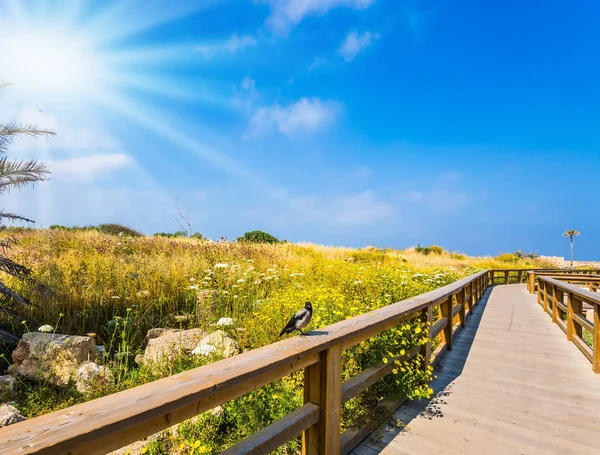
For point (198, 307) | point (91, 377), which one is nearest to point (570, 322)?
point (198, 307)

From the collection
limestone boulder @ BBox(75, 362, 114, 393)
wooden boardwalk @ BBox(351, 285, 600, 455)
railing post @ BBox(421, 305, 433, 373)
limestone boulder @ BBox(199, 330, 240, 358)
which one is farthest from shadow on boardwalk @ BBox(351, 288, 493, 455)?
limestone boulder @ BBox(75, 362, 114, 393)

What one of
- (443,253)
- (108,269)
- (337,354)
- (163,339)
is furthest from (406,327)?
(443,253)

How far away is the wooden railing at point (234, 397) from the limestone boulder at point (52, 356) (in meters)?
3.54

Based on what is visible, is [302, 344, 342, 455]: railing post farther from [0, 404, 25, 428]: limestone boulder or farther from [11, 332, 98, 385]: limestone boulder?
[11, 332, 98, 385]: limestone boulder

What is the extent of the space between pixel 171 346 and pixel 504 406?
3935 millimetres

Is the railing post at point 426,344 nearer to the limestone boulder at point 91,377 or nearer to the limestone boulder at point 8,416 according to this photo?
the limestone boulder at point 91,377

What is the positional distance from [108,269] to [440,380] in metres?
6.75

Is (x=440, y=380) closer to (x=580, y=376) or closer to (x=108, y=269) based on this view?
(x=580, y=376)

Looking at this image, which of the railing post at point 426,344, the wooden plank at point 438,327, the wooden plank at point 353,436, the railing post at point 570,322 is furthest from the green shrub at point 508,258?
the wooden plank at point 353,436

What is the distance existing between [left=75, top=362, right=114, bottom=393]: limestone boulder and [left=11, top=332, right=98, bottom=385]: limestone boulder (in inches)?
11.9

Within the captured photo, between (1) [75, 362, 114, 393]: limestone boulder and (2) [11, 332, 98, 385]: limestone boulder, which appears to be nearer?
(1) [75, 362, 114, 393]: limestone boulder

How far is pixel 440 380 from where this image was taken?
475 cm

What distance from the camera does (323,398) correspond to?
250 centimetres

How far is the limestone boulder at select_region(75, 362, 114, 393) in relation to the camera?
407cm
